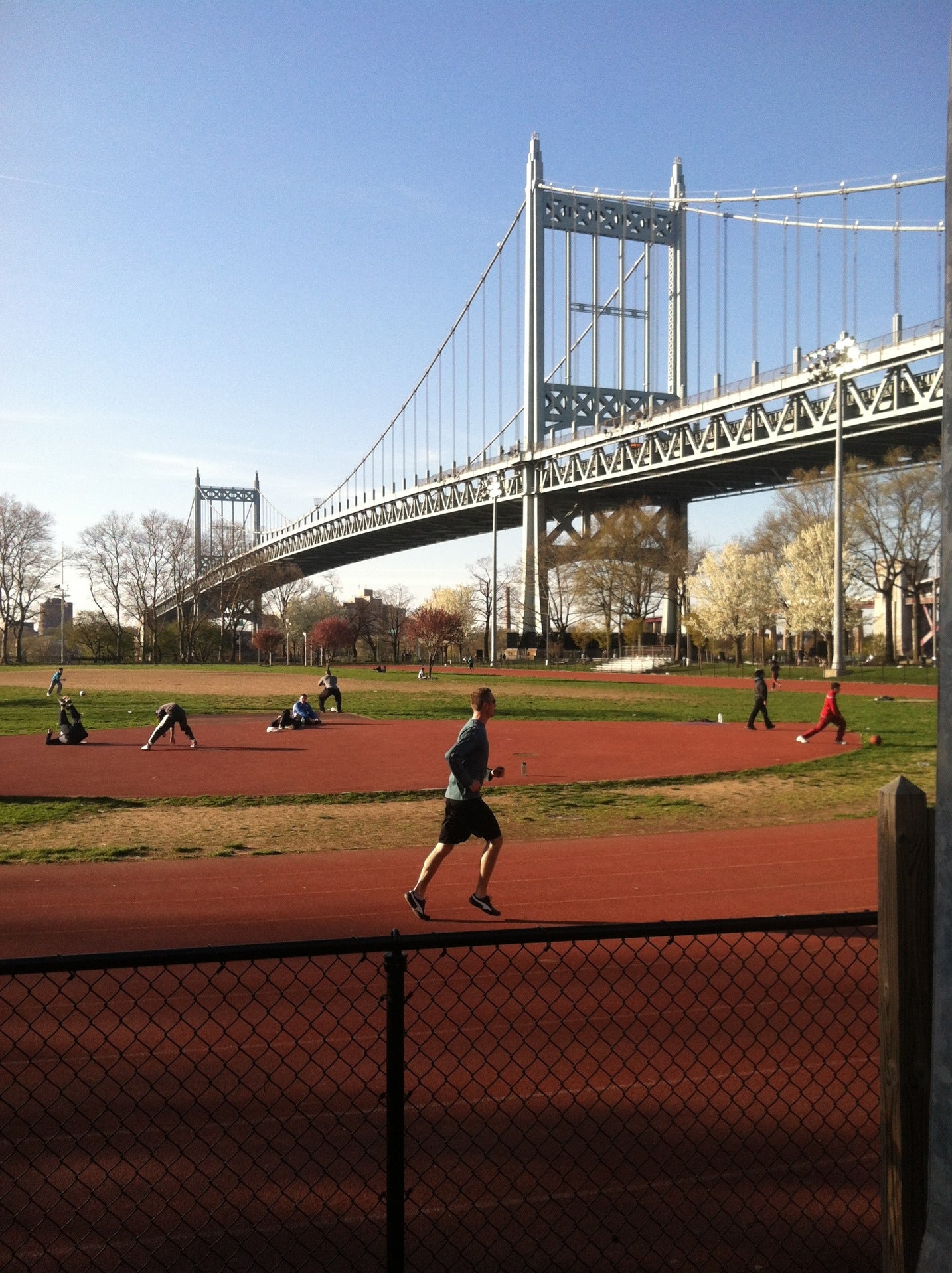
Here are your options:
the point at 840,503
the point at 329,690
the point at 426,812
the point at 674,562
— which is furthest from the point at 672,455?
the point at 426,812

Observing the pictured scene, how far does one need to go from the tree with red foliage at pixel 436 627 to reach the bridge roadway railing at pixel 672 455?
734 cm

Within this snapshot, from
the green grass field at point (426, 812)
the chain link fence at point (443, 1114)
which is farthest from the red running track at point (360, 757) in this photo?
the chain link fence at point (443, 1114)

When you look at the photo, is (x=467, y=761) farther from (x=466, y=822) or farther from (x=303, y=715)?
(x=303, y=715)

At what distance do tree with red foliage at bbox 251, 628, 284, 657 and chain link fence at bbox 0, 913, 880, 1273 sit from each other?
10622 cm

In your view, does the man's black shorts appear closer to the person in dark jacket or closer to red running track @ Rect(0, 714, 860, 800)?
red running track @ Rect(0, 714, 860, 800)

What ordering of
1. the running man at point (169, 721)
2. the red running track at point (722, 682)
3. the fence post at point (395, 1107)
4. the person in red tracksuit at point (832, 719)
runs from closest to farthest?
the fence post at point (395, 1107) < the running man at point (169, 721) < the person in red tracksuit at point (832, 719) < the red running track at point (722, 682)

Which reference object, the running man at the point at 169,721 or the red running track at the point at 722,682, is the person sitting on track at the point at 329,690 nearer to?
the running man at the point at 169,721

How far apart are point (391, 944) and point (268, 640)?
112632 millimetres

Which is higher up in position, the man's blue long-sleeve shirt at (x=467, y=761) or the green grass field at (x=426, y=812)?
the man's blue long-sleeve shirt at (x=467, y=761)

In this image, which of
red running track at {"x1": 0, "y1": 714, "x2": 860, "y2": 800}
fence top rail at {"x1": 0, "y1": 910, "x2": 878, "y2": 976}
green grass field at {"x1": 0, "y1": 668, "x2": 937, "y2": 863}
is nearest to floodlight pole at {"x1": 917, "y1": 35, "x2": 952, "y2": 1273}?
fence top rail at {"x1": 0, "y1": 910, "x2": 878, "y2": 976}

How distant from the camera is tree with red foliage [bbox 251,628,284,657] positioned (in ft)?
372

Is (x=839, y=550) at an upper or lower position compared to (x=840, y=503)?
lower

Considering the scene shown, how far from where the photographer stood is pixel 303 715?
26641mm

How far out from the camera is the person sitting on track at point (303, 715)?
26.4 meters
